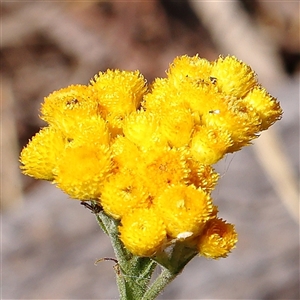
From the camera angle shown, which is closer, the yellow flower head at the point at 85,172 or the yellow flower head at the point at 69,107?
the yellow flower head at the point at 85,172

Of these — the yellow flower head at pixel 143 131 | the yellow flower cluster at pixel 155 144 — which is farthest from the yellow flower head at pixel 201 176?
the yellow flower head at pixel 143 131

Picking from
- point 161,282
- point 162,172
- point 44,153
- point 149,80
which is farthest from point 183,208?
point 149,80

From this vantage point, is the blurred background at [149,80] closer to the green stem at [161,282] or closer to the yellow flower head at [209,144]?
the green stem at [161,282]

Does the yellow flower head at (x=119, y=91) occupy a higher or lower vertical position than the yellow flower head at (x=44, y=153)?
higher

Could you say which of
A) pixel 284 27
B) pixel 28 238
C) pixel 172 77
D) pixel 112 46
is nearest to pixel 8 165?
pixel 28 238

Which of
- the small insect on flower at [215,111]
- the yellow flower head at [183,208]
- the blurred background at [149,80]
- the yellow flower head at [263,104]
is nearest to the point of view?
the yellow flower head at [183,208]

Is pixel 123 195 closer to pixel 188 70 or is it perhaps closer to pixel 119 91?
pixel 119 91
